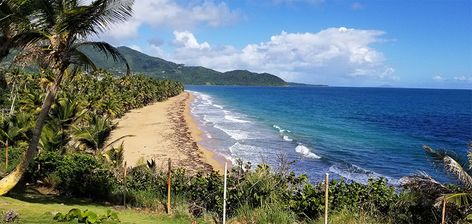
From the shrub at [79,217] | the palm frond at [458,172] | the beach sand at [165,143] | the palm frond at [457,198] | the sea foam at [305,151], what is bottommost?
the beach sand at [165,143]

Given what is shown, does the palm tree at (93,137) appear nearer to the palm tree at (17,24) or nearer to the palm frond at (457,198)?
the palm tree at (17,24)

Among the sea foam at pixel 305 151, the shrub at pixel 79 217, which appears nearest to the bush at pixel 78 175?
the shrub at pixel 79 217

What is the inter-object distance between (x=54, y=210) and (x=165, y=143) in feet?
88.5

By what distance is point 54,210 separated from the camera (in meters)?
10.2

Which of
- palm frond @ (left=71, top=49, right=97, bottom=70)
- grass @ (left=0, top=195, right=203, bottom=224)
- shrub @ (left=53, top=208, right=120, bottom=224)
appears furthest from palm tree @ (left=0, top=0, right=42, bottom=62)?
shrub @ (left=53, top=208, right=120, bottom=224)

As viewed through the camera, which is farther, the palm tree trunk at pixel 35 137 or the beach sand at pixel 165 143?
the beach sand at pixel 165 143

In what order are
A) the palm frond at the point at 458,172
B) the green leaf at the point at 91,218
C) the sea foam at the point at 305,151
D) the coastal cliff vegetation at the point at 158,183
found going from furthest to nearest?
the sea foam at the point at 305,151 < the coastal cliff vegetation at the point at 158,183 < the palm frond at the point at 458,172 < the green leaf at the point at 91,218

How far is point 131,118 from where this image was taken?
5738 cm

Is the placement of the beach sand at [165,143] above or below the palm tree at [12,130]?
below

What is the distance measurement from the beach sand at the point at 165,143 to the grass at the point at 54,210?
21.8 ft

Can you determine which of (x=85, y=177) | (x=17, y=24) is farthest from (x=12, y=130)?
(x=17, y=24)

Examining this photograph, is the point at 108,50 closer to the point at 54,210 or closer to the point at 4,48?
the point at 4,48

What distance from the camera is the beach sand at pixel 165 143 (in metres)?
28.9

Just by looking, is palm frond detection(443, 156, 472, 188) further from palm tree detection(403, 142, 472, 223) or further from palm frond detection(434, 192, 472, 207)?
palm frond detection(434, 192, 472, 207)
